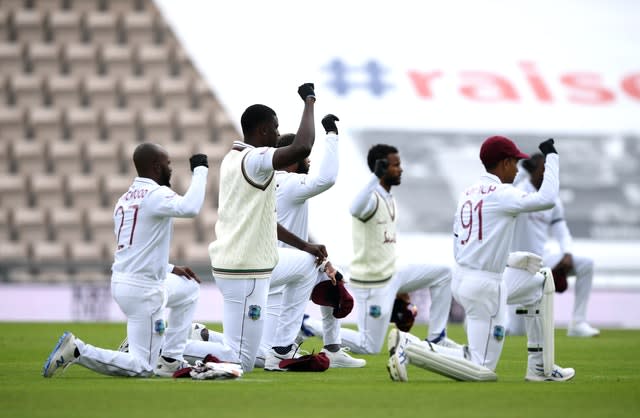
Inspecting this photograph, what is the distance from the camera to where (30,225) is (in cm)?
2723

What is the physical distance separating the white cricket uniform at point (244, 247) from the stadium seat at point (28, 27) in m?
22.0

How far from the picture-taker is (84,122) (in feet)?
95.0

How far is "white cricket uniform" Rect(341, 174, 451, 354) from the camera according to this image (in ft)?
41.2

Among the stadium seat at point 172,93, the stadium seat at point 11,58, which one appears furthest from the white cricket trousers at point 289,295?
the stadium seat at point 11,58

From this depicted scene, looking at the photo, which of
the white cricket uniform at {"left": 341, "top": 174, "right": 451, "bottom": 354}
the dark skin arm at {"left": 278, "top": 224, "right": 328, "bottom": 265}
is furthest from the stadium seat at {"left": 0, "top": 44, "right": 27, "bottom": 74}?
the dark skin arm at {"left": 278, "top": 224, "right": 328, "bottom": 265}

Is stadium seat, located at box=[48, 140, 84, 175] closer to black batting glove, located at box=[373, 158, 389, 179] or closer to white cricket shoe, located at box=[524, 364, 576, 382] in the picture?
black batting glove, located at box=[373, 158, 389, 179]

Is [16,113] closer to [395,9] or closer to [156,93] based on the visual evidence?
[156,93]

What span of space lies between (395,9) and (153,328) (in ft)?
69.2

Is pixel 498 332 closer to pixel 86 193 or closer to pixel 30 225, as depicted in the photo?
pixel 30 225

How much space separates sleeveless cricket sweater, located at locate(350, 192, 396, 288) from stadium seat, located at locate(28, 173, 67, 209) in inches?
652

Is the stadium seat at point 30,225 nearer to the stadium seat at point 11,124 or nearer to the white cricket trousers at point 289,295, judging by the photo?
the stadium seat at point 11,124

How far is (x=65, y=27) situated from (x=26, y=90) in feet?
6.58

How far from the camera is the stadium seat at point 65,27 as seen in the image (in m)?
30.0

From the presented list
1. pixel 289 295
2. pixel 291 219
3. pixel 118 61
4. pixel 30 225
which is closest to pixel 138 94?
pixel 118 61
